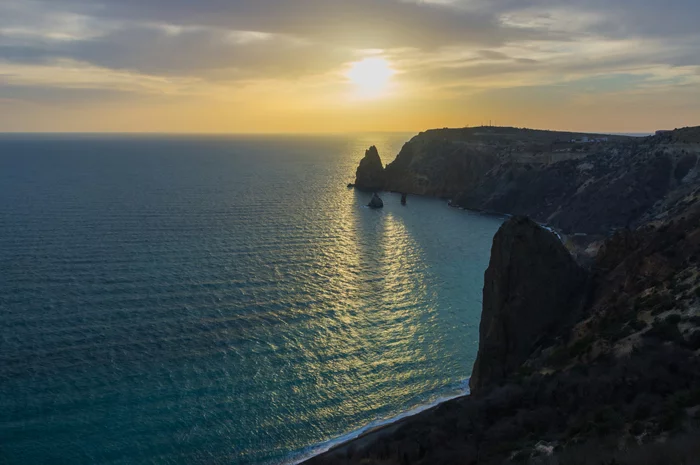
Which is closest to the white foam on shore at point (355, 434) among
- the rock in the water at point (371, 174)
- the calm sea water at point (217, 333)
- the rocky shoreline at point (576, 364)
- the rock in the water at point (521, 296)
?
the calm sea water at point (217, 333)

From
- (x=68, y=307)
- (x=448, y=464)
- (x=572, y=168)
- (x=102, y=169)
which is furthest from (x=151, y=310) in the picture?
(x=102, y=169)

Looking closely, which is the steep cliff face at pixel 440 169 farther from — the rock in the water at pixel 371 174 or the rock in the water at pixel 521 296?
the rock in the water at pixel 521 296

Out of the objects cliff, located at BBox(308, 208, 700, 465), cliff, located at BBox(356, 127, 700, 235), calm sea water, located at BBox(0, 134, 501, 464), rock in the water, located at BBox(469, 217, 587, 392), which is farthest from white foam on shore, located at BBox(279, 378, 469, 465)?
cliff, located at BBox(356, 127, 700, 235)

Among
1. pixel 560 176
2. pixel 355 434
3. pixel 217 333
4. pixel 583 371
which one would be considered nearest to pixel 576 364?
pixel 583 371

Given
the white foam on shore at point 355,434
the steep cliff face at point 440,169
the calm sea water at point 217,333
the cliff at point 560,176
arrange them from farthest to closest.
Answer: the steep cliff face at point 440,169, the cliff at point 560,176, the calm sea water at point 217,333, the white foam on shore at point 355,434

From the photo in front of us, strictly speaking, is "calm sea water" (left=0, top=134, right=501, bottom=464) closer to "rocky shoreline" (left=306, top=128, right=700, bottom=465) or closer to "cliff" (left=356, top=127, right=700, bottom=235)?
"rocky shoreline" (left=306, top=128, right=700, bottom=465)

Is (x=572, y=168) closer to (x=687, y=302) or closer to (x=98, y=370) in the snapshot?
(x=687, y=302)
